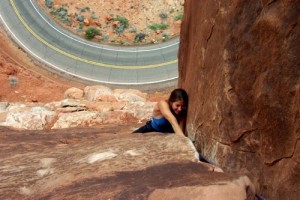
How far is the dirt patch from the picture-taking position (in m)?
30.2

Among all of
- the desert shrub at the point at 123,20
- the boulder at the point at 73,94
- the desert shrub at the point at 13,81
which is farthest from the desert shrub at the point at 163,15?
the desert shrub at the point at 13,81

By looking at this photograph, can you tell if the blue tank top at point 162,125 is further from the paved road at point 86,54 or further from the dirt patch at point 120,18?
the dirt patch at point 120,18

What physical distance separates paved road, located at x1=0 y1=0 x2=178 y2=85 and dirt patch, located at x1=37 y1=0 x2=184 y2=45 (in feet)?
1.99

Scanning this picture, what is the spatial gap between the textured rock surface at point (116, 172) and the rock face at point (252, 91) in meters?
0.63

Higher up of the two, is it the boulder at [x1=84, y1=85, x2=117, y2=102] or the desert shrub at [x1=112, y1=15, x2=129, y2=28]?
the desert shrub at [x1=112, y1=15, x2=129, y2=28]

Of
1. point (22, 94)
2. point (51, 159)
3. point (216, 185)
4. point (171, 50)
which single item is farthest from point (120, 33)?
point (216, 185)

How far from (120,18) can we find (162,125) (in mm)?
21195

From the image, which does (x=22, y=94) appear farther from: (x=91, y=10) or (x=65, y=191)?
(x=65, y=191)

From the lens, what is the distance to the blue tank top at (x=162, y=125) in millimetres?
10086

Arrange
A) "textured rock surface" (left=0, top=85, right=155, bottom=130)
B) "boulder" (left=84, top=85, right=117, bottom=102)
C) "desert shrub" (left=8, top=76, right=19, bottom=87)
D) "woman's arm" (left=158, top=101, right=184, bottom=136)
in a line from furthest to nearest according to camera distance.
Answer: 1. "desert shrub" (left=8, top=76, right=19, bottom=87)
2. "boulder" (left=84, top=85, right=117, bottom=102)
3. "textured rock surface" (left=0, top=85, right=155, bottom=130)
4. "woman's arm" (left=158, top=101, right=184, bottom=136)

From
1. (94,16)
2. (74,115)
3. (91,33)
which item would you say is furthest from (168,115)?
(94,16)

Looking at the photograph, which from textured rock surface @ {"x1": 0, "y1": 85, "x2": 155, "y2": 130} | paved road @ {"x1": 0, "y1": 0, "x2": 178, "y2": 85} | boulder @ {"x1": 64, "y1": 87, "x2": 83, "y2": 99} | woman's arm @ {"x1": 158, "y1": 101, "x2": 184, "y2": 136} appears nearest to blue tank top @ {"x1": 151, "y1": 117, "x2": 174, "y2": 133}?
woman's arm @ {"x1": 158, "y1": 101, "x2": 184, "y2": 136}

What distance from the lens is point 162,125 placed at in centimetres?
1015

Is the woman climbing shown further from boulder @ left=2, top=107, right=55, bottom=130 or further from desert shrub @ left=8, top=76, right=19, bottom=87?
desert shrub @ left=8, top=76, right=19, bottom=87
